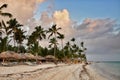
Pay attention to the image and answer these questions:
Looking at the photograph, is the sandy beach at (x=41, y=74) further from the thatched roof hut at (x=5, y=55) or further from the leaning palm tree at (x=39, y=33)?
the leaning palm tree at (x=39, y=33)

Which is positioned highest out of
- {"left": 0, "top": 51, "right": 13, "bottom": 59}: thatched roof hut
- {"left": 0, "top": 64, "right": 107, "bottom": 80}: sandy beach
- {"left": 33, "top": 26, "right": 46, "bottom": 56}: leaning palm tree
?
{"left": 33, "top": 26, "right": 46, "bottom": 56}: leaning palm tree

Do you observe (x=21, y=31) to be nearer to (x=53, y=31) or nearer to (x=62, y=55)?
(x=53, y=31)

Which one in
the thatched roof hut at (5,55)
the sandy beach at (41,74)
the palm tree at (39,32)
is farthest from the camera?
the palm tree at (39,32)

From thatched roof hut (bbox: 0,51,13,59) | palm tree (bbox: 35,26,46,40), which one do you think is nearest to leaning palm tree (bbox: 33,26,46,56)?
palm tree (bbox: 35,26,46,40)

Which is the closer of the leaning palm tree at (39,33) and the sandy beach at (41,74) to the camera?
the sandy beach at (41,74)

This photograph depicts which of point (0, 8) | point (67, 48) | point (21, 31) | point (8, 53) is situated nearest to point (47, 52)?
point (67, 48)

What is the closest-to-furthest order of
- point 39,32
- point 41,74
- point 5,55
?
point 41,74 < point 5,55 < point 39,32

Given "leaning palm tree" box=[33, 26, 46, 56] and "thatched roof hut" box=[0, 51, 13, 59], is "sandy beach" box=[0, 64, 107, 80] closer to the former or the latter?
"thatched roof hut" box=[0, 51, 13, 59]

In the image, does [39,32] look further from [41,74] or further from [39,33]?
[41,74]

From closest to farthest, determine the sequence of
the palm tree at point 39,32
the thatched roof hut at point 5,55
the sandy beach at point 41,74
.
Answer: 1. the sandy beach at point 41,74
2. the thatched roof hut at point 5,55
3. the palm tree at point 39,32

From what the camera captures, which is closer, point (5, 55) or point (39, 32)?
point (5, 55)

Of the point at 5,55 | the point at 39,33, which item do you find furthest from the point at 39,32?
the point at 5,55

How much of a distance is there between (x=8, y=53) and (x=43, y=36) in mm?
32608

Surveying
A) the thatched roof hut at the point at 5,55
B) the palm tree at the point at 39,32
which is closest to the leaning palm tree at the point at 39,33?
the palm tree at the point at 39,32
